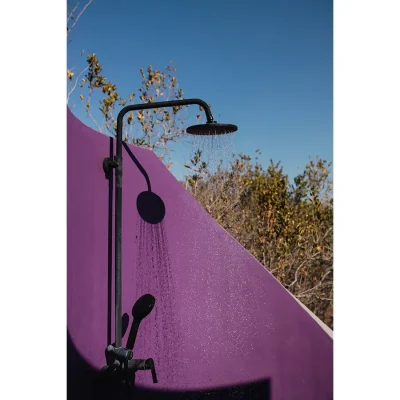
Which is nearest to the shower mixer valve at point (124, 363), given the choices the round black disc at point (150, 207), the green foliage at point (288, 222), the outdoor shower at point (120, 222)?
the outdoor shower at point (120, 222)

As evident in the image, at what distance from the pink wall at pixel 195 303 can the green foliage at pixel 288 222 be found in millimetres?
1696

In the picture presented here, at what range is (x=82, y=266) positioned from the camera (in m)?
1.06

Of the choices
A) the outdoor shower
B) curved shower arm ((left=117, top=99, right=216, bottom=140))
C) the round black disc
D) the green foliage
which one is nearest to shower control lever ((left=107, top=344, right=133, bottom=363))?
the outdoor shower

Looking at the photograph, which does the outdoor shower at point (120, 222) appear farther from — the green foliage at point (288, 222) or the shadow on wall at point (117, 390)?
the green foliage at point (288, 222)

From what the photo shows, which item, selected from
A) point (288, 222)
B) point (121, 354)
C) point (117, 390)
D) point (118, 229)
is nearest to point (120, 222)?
point (118, 229)

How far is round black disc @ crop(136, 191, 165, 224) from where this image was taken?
1354mm

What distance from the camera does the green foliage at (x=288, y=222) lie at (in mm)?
3357

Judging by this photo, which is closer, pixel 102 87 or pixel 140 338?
pixel 140 338
